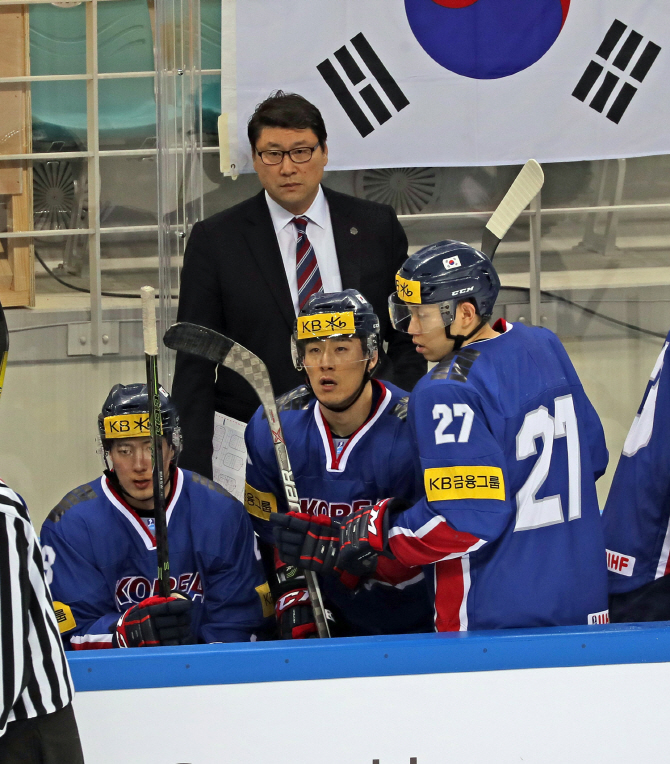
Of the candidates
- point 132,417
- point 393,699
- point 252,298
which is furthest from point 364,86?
point 393,699

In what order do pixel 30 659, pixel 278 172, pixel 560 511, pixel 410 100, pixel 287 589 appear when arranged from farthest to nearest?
pixel 410 100 < pixel 278 172 < pixel 287 589 < pixel 560 511 < pixel 30 659

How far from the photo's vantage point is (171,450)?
209cm

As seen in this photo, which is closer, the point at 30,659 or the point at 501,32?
the point at 30,659

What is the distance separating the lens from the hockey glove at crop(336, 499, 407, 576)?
1.69m

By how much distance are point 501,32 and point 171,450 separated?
1782 mm

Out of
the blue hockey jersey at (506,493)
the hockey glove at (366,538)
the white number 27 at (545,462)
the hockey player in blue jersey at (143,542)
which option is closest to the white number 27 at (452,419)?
the blue hockey jersey at (506,493)

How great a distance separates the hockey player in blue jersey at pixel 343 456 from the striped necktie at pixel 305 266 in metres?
0.42

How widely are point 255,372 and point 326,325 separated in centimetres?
20

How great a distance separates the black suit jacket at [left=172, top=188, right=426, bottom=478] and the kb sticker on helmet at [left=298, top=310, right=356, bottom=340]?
0.44 metres

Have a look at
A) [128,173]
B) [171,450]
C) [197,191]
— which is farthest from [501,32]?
[171,450]

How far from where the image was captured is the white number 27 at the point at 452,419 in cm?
156

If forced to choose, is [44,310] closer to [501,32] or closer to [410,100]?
[410,100]

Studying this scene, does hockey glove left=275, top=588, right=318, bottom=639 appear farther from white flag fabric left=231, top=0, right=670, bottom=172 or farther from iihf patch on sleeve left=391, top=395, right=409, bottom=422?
white flag fabric left=231, top=0, right=670, bottom=172

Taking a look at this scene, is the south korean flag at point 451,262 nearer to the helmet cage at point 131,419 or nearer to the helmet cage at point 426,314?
the helmet cage at point 426,314
